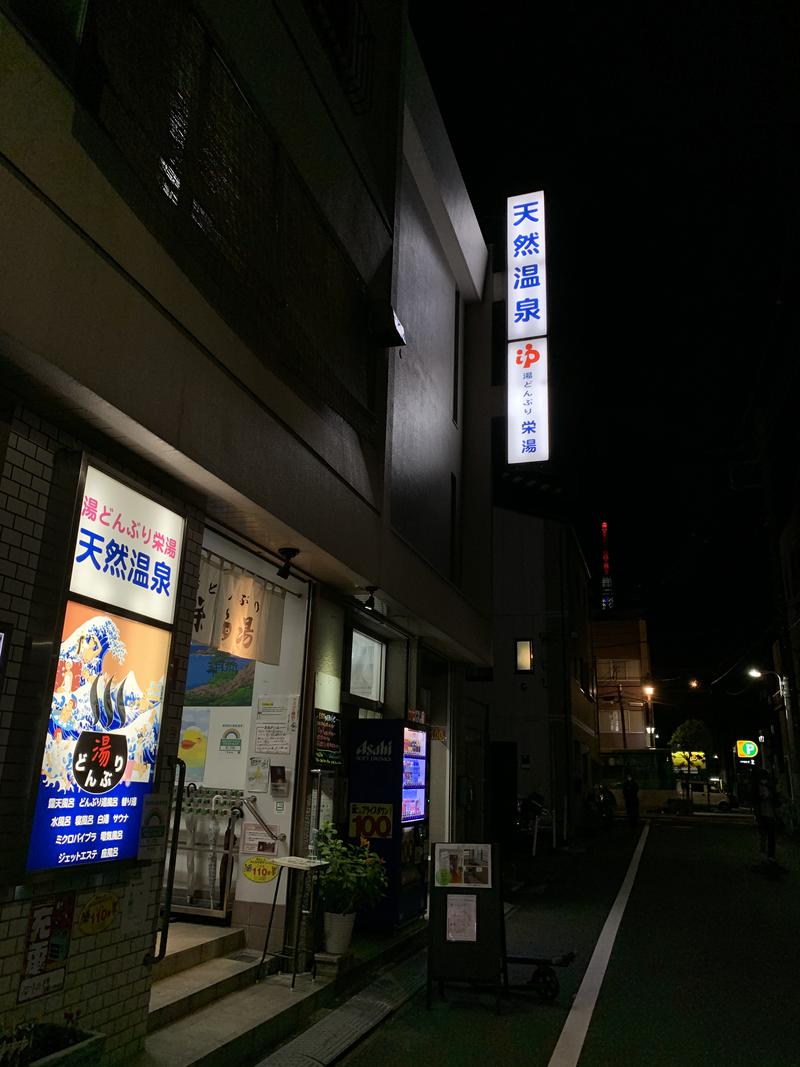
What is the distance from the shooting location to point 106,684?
5000 mm

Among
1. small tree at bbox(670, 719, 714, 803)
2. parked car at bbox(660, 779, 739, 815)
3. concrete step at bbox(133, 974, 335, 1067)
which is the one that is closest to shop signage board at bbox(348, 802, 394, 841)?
concrete step at bbox(133, 974, 335, 1067)

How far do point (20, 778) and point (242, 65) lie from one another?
20.0ft

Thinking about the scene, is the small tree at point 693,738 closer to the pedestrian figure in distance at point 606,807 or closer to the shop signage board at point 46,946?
the pedestrian figure in distance at point 606,807

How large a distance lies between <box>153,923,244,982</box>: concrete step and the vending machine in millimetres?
2076

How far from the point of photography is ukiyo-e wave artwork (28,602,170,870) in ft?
14.8

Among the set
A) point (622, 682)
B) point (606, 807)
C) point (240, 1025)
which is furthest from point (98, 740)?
point (622, 682)

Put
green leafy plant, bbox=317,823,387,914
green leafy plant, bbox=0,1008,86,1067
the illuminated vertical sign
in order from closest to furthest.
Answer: green leafy plant, bbox=0,1008,86,1067 → green leafy plant, bbox=317,823,387,914 → the illuminated vertical sign

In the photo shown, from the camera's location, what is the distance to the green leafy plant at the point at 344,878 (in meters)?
7.56

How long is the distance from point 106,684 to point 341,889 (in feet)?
12.8

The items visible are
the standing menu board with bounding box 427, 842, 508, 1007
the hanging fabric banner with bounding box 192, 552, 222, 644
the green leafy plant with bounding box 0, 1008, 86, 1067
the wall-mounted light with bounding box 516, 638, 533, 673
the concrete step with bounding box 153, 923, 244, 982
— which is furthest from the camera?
the wall-mounted light with bounding box 516, 638, 533, 673

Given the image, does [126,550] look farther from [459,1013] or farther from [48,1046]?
[459,1013]

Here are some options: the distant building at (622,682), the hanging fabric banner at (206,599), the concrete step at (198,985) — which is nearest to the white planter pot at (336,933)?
the concrete step at (198,985)

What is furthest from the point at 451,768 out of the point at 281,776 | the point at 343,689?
the point at 281,776

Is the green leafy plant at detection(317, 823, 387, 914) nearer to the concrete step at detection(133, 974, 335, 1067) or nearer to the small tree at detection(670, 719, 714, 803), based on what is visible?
the concrete step at detection(133, 974, 335, 1067)
